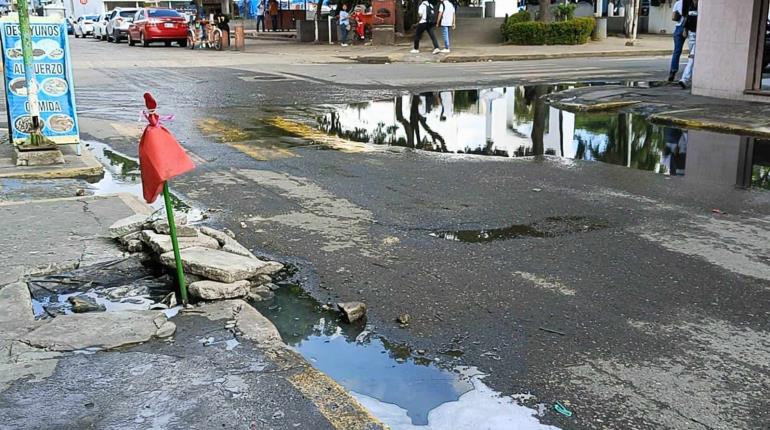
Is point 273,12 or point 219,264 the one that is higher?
point 273,12

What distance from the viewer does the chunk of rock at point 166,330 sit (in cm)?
462

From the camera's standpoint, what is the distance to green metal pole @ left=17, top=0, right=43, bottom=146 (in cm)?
935

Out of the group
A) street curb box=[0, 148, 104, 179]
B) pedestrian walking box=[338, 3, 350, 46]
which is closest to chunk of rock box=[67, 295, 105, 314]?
street curb box=[0, 148, 104, 179]

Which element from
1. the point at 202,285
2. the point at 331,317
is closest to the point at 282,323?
the point at 331,317

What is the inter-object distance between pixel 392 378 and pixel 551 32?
3028cm

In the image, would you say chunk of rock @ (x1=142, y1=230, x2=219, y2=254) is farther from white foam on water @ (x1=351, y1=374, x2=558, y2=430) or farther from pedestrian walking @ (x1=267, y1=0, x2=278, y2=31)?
pedestrian walking @ (x1=267, y1=0, x2=278, y2=31)

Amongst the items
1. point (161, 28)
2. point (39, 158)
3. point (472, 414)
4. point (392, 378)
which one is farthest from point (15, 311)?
point (161, 28)

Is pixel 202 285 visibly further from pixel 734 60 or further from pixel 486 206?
pixel 734 60

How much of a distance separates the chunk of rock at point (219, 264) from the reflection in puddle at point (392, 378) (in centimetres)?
33

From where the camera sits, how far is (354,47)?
109ft

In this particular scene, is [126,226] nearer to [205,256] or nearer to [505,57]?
[205,256]

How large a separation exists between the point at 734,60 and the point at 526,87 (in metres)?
4.98

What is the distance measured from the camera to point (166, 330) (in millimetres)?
4656

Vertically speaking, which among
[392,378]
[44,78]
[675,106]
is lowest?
[392,378]
